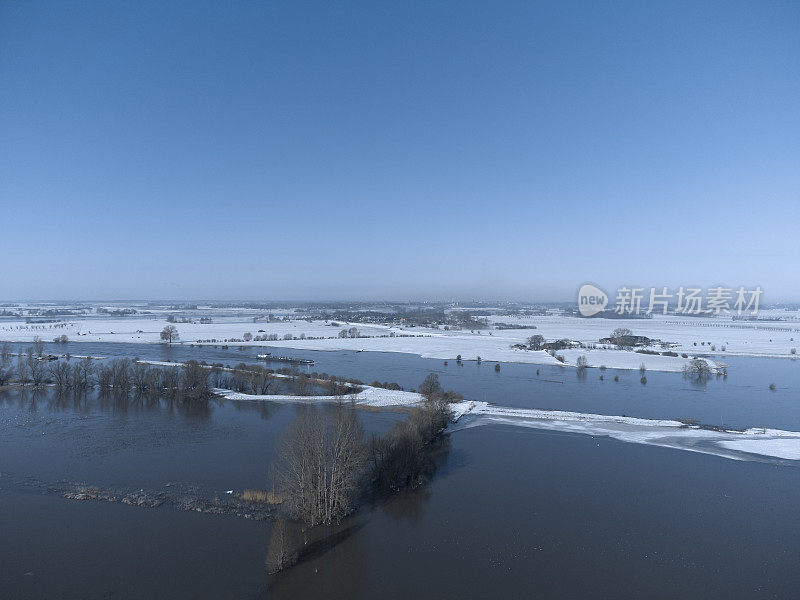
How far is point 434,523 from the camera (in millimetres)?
7832

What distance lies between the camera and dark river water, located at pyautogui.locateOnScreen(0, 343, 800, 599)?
618cm

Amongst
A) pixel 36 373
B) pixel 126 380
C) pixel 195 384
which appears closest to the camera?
pixel 195 384

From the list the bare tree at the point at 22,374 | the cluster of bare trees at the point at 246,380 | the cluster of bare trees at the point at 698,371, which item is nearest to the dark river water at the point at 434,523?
the cluster of bare trees at the point at 246,380

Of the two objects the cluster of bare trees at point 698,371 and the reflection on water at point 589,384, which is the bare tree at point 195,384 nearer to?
the reflection on water at point 589,384

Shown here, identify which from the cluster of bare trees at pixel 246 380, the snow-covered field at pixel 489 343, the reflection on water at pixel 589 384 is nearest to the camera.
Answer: the reflection on water at pixel 589 384

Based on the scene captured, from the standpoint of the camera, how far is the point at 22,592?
5.77 meters

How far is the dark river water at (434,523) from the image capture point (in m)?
6.18

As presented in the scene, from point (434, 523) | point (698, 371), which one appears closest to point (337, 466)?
point (434, 523)

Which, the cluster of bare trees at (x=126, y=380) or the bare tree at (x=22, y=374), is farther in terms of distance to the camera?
the bare tree at (x=22, y=374)

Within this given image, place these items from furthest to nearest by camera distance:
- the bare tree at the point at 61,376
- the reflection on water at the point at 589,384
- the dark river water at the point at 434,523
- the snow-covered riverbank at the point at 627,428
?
the bare tree at the point at 61,376
the reflection on water at the point at 589,384
the snow-covered riverbank at the point at 627,428
the dark river water at the point at 434,523

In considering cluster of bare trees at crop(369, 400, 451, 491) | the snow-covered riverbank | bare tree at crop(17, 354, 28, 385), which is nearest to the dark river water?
cluster of bare trees at crop(369, 400, 451, 491)

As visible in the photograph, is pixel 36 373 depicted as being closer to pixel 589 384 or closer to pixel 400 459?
pixel 400 459

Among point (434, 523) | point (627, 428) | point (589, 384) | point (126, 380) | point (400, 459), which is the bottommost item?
point (434, 523)

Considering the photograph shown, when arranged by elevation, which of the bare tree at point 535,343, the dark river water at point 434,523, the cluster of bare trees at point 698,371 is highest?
the bare tree at point 535,343
